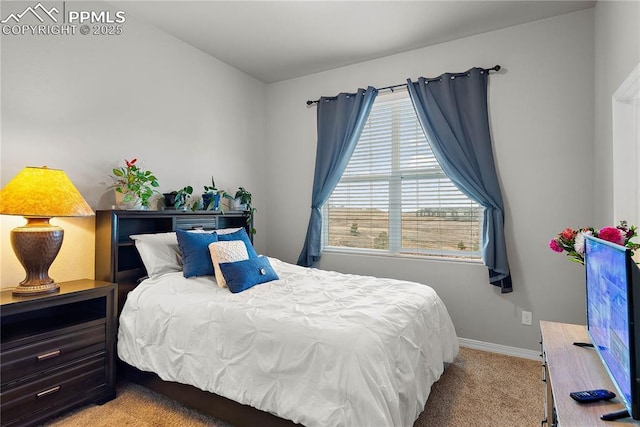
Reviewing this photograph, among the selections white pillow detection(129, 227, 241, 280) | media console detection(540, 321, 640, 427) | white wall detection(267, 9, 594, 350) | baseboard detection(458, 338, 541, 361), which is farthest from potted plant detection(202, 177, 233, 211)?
media console detection(540, 321, 640, 427)

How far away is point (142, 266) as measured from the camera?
2760 millimetres

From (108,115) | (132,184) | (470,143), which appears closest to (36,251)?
(132,184)

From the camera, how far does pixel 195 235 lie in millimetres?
2672

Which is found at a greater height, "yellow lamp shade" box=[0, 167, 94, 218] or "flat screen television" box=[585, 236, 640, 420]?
"yellow lamp shade" box=[0, 167, 94, 218]

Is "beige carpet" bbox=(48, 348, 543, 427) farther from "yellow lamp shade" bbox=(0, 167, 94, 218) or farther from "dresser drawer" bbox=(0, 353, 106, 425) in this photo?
"yellow lamp shade" bbox=(0, 167, 94, 218)

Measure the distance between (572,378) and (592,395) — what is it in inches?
6.7

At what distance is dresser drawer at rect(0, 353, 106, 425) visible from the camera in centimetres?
180

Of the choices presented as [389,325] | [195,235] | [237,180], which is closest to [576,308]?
[389,325]

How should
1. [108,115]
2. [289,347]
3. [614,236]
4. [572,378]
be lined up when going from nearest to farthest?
[572,378] < [614,236] < [289,347] < [108,115]

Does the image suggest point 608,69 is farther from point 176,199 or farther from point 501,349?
point 176,199

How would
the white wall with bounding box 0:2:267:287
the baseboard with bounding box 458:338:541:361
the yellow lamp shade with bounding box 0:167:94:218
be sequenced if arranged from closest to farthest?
the yellow lamp shade with bounding box 0:167:94:218
the white wall with bounding box 0:2:267:287
the baseboard with bounding box 458:338:541:361

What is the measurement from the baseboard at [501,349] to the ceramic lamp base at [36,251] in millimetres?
3310

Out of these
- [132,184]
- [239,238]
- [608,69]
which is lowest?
[239,238]

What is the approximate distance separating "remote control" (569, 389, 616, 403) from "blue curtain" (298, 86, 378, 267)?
292 centimetres
